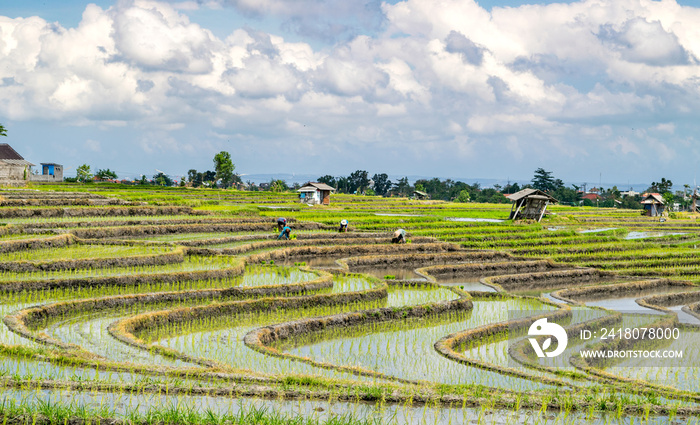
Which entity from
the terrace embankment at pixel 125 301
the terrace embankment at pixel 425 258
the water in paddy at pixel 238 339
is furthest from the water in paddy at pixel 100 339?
the terrace embankment at pixel 425 258

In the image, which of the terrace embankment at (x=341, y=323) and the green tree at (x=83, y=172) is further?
the green tree at (x=83, y=172)

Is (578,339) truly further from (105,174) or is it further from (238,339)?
(105,174)

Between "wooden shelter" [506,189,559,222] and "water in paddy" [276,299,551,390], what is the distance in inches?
881

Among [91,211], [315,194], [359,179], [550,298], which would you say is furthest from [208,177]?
[550,298]

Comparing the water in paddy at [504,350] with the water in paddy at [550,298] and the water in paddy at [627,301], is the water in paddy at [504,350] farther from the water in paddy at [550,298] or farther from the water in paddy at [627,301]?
the water in paddy at [627,301]

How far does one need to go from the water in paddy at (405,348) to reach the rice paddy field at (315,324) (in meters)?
0.05

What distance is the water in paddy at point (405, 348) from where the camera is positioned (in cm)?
814

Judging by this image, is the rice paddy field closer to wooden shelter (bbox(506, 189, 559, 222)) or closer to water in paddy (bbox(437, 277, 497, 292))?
water in paddy (bbox(437, 277, 497, 292))

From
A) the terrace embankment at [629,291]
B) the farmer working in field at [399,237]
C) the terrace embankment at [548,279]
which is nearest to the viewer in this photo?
the terrace embankment at [629,291]

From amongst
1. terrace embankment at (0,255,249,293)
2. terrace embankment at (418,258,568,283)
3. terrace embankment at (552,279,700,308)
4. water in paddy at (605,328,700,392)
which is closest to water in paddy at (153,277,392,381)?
terrace embankment at (0,255,249,293)

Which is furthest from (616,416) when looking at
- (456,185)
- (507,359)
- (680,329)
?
(456,185)

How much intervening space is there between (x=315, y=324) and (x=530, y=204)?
1038 inches

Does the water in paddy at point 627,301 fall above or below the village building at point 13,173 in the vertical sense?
below

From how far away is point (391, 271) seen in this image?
66.8 feet
